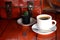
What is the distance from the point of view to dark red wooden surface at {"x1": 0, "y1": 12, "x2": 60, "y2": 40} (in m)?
0.86

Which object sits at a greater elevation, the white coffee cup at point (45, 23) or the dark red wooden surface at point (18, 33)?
the white coffee cup at point (45, 23)

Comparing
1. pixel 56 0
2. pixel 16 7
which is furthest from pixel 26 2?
pixel 56 0

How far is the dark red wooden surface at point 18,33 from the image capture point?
86 cm

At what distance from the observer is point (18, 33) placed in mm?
902

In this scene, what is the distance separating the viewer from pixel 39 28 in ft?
2.96

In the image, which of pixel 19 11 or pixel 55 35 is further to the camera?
pixel 19 11

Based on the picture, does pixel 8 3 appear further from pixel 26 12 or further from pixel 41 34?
pixel 41 34

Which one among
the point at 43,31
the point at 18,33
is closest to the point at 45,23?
the point at 43,31

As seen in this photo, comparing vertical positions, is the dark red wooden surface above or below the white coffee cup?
below

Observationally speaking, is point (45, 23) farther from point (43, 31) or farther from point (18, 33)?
point (18, 33)

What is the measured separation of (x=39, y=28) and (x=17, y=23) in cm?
16

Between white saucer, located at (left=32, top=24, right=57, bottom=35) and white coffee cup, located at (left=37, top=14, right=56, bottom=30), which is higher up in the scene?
white coffee cup, located at (left=37, top=14, right=56, bottom=30)

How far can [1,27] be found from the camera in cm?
97

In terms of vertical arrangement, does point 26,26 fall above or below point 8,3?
below
